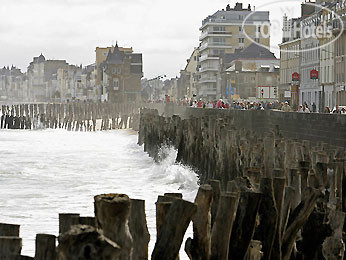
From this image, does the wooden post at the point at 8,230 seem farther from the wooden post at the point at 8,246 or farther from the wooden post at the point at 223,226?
the wooden post at the point at 223,226

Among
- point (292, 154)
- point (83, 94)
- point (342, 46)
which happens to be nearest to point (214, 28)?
point (83, 94)

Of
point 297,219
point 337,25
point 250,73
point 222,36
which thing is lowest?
point 297,219

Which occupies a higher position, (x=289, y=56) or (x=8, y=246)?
(x=289, y=56)

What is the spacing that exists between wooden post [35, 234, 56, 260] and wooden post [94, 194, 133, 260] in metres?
0.79

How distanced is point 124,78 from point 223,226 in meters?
115

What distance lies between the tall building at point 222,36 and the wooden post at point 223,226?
129322 mm

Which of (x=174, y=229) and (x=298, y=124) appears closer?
(x=174, y=229)

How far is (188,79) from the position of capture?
168 metres

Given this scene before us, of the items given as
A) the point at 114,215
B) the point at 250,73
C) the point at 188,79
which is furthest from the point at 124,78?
the point at 114,215

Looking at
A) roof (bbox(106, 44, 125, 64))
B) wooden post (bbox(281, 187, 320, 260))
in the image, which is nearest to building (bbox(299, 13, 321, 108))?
roof (bbox(106, 44, 125, 64))

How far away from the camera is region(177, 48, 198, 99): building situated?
539 feet

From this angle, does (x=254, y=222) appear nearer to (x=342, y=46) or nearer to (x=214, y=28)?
(x=342, y=46)

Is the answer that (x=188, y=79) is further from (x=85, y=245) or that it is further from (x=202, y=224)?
(x=85, y=245)

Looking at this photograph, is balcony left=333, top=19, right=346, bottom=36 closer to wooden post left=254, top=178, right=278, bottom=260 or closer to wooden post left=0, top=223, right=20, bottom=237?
wooden post left=254, top=178, right=278, bottom=260
